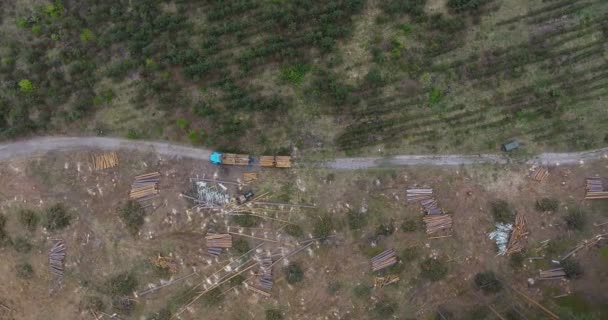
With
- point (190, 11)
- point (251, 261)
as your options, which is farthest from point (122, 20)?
point (251, 261)

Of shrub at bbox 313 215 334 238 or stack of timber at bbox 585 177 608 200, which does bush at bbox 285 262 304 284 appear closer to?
shrub at bbox 313 215 334 238

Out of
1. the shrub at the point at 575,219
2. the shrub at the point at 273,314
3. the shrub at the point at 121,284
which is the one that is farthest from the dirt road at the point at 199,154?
the shrub at the point at 273,314

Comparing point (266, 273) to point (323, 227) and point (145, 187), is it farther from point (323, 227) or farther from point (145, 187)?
point (145, 187)

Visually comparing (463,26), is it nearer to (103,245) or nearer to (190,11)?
(190,11)

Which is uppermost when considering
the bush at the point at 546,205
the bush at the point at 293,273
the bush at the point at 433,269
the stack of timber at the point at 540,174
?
the stack of timber at the point at 540,174

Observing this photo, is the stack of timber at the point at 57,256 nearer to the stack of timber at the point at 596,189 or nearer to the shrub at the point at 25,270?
the shrub at the point at 25,270
